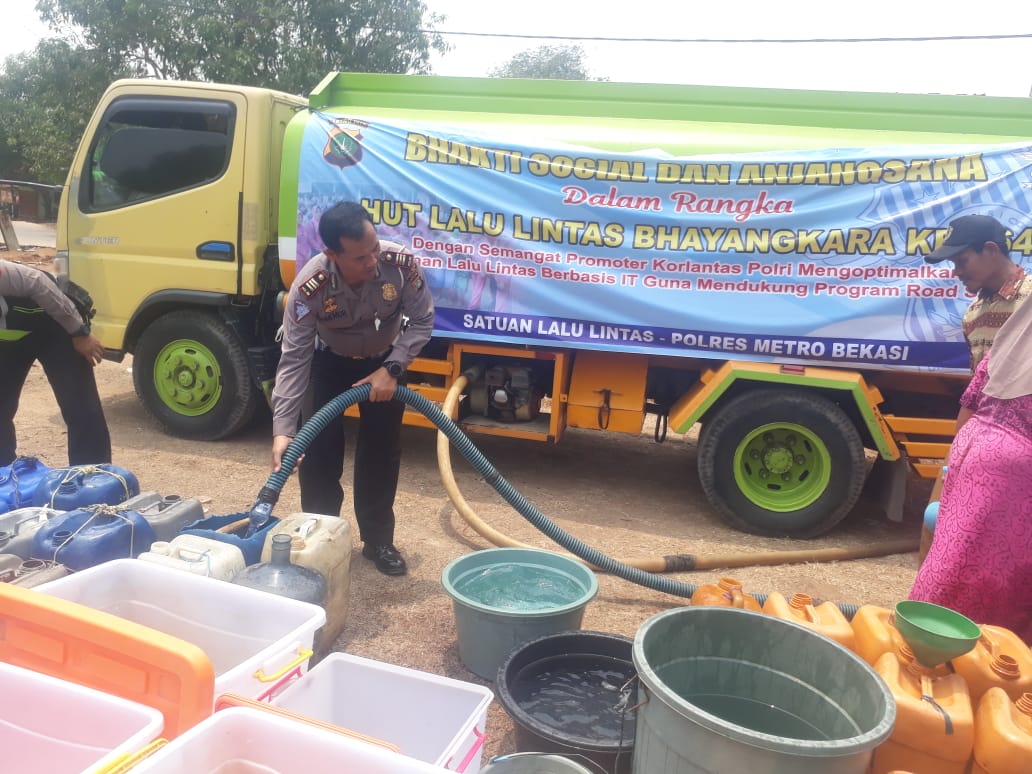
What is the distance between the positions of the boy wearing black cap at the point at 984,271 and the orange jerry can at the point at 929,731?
1857 millimetres

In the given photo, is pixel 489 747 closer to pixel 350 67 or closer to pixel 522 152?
pixel 522 152

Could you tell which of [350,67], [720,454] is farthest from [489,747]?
[350,67]

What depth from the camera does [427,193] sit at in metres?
4.84

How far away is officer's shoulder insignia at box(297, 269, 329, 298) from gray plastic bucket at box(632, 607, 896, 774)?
81.5 inches

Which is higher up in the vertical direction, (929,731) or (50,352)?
(50,352)

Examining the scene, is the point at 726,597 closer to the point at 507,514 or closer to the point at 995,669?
the point at 995,669

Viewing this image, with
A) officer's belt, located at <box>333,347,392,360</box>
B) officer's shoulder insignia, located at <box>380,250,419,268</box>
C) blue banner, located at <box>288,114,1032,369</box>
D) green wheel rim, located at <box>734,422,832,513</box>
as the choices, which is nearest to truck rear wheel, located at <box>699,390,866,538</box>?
green wheel rim, located at <box>734,422,832,513</box>

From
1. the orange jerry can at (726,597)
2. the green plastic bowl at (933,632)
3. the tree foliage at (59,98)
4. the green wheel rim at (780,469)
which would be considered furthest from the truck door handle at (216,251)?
the tree foliage at (59,98)

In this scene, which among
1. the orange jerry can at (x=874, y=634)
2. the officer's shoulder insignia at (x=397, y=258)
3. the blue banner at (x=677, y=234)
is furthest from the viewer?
the blue banner at (x=677, y=234)

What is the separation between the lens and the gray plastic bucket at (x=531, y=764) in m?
1.90

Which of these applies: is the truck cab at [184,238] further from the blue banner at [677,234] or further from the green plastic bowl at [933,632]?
the green plastic bowl at [933,632]

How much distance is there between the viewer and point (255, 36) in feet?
52.3

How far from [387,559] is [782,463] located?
258 cm

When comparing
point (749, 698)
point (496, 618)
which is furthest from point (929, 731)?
point (496, 618)
